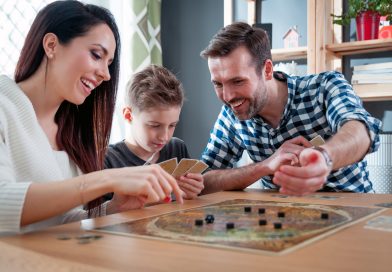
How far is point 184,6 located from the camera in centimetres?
376

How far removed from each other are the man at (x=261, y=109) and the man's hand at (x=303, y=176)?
51 cm

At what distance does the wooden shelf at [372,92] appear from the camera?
277 cm

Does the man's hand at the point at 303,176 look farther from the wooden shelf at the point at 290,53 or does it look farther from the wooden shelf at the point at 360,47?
the wooden shelf at the point at 290,53

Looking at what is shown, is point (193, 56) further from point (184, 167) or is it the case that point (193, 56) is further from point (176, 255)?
point (176, 255)

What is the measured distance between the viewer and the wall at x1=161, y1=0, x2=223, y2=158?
3.68 m

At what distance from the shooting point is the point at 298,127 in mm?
2021

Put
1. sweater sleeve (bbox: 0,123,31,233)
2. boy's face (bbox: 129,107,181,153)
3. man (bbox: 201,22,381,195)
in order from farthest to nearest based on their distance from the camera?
boy's face (bbox: 129,107,181,153), man (bbox: 201,22,381,195), sweater sleeve (bbox: 0,123,31,233)

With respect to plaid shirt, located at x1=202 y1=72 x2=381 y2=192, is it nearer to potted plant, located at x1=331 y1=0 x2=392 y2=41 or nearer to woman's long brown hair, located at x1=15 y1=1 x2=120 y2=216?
woman's long brown hair, located at x1=15 y1=1 x2=120 y2=216

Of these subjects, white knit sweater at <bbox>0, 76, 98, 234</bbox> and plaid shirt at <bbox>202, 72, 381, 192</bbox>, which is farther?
plaid shirt at <bbox>202, 72, 381, 192</bbox>

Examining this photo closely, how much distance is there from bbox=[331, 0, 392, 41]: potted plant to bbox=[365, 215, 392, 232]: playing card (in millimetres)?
1981

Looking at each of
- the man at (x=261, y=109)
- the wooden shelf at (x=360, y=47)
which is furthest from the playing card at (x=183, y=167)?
the wooden shelf at (x=360, y=47)

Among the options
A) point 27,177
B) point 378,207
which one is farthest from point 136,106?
point 378,207

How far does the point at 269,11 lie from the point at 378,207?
238cm

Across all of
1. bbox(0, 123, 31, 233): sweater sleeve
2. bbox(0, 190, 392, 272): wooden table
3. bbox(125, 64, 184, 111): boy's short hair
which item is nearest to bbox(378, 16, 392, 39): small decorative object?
bbox(125, 64, 184, 111): boy's short hair
